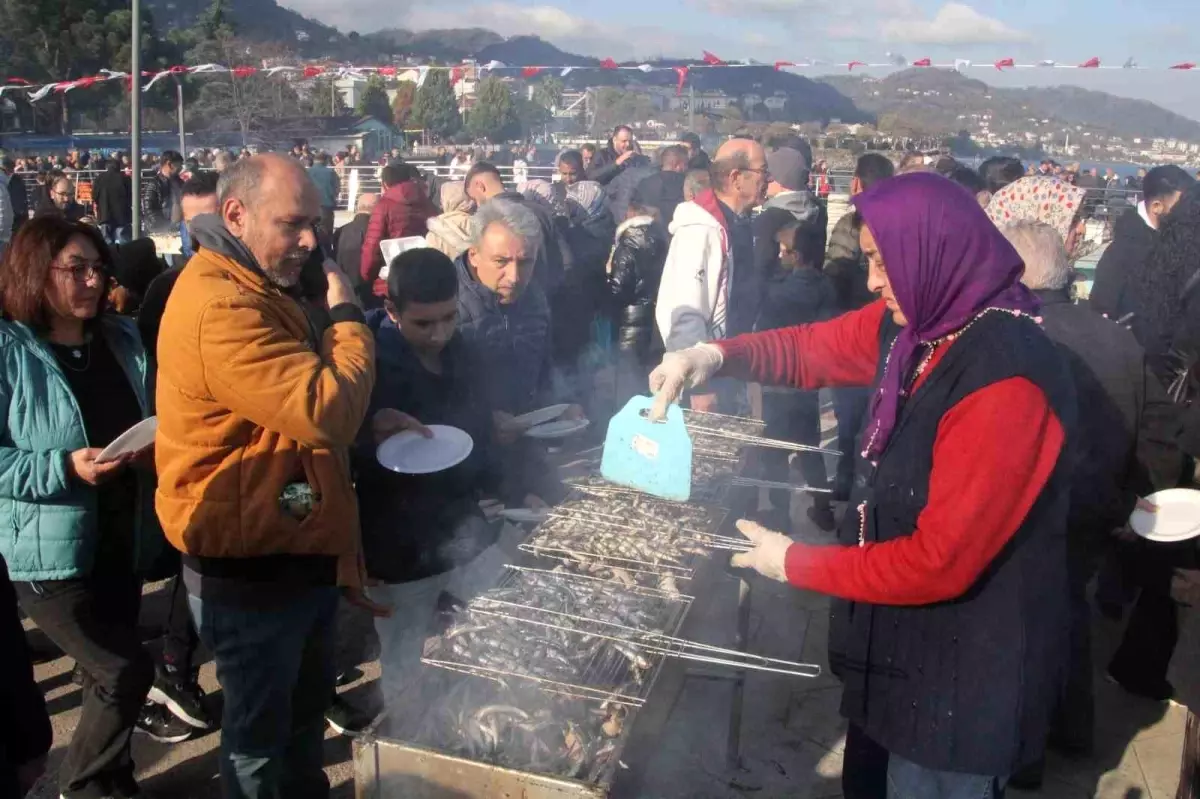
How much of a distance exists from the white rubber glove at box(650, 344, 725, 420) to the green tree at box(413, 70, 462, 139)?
82.5m

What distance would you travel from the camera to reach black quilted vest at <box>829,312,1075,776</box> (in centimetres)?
196

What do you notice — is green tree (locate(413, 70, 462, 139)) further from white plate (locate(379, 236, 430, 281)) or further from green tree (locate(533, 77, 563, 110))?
white plate (locate(379, 236, 430, 281))

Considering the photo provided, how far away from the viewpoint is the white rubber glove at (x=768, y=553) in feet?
7.44

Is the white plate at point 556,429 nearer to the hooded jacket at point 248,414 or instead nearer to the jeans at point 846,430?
the hooded jacket at point 248,414

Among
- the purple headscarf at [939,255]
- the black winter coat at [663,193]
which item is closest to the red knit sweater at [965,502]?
the purple headscarf at [939,255]

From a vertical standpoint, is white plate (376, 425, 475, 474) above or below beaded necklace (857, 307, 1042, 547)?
below

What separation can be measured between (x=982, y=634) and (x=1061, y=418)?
545 mm

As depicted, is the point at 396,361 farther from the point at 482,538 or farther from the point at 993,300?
the point at 993,300

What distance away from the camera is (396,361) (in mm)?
3104

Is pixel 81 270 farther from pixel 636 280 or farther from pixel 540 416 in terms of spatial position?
pixel 636 280

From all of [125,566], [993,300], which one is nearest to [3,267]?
[125,566]

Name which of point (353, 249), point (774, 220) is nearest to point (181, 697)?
point (353, 249)

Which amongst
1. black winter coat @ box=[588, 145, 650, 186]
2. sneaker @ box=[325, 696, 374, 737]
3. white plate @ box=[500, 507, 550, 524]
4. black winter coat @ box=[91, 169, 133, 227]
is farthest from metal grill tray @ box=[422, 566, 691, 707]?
black winter coat @ box=[91, 169, 133, 227]

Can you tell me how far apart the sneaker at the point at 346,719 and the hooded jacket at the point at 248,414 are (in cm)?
166
